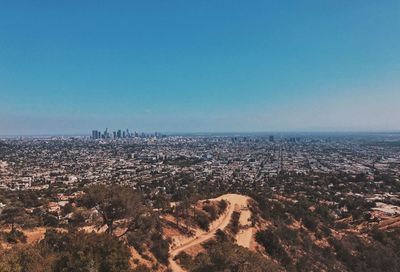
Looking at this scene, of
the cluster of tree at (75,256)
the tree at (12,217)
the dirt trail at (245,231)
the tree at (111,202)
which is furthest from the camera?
the tree at (12,217)

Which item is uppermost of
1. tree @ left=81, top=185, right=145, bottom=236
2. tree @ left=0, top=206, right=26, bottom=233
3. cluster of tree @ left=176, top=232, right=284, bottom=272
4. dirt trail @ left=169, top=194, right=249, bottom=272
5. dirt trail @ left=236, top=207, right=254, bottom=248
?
tree @ left=81, top=185, right=145, bottom=236

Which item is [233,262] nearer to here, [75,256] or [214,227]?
[75,256]

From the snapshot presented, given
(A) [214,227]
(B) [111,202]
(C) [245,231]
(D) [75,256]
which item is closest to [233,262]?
(D) [75,256]

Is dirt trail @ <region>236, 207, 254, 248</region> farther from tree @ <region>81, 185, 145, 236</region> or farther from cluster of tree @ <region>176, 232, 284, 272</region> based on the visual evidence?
cluster of tree @ <region>176, 232, 284, 272</region>

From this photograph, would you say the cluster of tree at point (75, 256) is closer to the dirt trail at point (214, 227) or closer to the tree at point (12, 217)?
the dirt trail at point (214, 227)

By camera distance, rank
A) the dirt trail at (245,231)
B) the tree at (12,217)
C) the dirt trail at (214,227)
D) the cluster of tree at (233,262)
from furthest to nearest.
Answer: the tree at (12,217), the dirt trail at (245,231), the dirt trail at (214,227), the cluster of tree at (233,262)

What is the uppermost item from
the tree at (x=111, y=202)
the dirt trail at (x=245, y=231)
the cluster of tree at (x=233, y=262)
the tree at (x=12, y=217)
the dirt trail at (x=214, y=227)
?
the tree at (x=111, y=202)

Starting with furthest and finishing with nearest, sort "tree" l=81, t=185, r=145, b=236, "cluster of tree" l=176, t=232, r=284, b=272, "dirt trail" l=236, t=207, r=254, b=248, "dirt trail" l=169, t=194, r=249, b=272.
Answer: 1. "dirt trail" l=236, t=207, r=254, b=248
2. "dirt trail" l=169, t=194, r=249, b=272
3. "tree" l=81, t=185, r=145, b=236
4. "cluster of tree" l=176, t=232, r=284, b=272

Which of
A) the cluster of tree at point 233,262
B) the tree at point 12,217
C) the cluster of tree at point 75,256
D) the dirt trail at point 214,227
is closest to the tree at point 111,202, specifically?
the dirt trail at point 214,227

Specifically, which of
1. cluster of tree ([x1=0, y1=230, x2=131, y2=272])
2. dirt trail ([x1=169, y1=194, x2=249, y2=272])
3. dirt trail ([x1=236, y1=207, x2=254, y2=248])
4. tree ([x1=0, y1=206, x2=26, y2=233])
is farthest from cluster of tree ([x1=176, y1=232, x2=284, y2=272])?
tree ([x1=0, y1=206, x2=26, y2=233])

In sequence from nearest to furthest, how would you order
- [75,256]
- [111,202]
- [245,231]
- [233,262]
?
[233,262] → [75,256] → [111,202] → [245,231]
